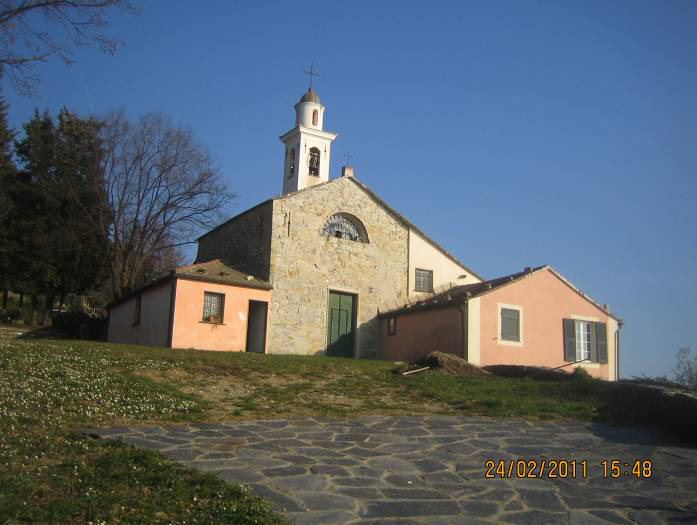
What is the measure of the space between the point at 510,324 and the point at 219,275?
11042 millimetres

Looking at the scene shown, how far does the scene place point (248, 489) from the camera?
6.29m

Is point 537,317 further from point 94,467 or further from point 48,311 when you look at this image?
point 48,311

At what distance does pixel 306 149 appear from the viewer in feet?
109

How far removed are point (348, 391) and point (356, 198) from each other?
15.3 metres

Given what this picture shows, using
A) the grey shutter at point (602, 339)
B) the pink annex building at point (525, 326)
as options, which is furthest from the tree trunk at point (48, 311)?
the grey shutter at point (602, 339)

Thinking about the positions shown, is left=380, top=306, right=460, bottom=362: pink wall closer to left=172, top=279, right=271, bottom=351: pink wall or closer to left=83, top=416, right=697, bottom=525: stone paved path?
left=172, top=279, right=271, bottom=351: pink wall

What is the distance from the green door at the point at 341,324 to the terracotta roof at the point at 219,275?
3.25 m

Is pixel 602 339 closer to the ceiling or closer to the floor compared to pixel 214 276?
closer to the floor

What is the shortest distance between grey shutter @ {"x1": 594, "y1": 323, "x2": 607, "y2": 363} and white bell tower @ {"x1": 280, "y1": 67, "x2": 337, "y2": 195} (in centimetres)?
1566

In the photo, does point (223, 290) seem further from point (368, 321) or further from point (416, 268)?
point (416, 268)

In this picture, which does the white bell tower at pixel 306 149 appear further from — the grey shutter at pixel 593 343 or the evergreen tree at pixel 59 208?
the grey shutter at pixel 593 343

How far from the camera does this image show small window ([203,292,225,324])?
23656 millimetres

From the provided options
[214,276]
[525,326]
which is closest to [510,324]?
[525,326]

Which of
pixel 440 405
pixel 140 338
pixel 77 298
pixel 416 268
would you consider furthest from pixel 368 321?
pixel 77 298
